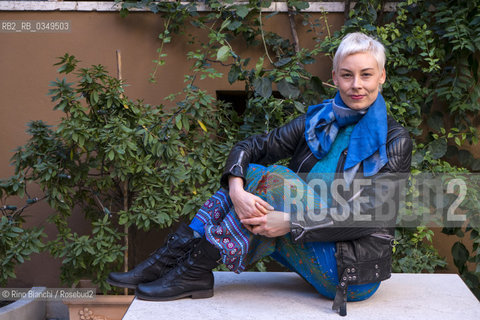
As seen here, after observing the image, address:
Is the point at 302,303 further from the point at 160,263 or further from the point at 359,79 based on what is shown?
the point at 359,79

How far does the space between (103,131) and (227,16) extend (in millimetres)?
1285

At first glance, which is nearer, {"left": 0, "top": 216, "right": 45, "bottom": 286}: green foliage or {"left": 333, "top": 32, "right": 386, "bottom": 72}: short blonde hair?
{"left": 333, "top": 32, "right": 386, "bottom": 72}: short blonde hair

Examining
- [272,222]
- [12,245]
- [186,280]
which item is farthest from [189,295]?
[12,245]

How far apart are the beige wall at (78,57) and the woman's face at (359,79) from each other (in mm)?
1877

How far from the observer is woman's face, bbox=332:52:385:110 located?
2.13 meters

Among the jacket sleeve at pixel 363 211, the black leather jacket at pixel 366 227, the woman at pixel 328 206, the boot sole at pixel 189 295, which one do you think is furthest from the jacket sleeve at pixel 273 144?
the boot sole at pixel 189 295

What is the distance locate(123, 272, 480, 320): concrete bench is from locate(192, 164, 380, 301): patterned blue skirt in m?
0.10

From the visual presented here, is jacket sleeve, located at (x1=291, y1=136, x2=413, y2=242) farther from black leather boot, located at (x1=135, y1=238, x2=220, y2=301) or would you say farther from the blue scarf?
black leather boot, located at (x1=135, y1=238, x2=220, y2=301)

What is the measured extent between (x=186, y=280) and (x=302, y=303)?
489 mm

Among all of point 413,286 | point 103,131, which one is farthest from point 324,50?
point 413,286

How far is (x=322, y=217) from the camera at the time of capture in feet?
6.82

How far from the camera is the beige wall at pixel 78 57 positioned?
4008 mm

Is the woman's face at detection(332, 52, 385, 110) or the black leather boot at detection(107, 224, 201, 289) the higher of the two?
the woman's face at detection(332, 52, 385, 110)

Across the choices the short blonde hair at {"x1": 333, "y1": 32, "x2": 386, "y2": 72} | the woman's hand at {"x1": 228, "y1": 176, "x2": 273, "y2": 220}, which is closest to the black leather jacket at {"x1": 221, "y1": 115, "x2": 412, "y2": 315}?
the woman's hand at {"x1": 228, "y1": 176, "x2": 273, "y2": 220}
